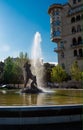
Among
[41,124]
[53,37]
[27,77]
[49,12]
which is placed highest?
[49,12]

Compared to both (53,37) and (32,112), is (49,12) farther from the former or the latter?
(32,112)

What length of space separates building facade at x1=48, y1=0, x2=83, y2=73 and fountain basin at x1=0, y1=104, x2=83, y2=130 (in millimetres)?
52162

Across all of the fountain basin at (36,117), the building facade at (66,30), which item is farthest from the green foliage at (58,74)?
the fountain basin at (36,117)

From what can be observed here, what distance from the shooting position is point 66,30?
62.0m

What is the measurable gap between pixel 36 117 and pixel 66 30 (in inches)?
2202

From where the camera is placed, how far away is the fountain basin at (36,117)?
7.11m

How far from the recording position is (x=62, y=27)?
62.7 metres

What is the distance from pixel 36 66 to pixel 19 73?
2523 cm

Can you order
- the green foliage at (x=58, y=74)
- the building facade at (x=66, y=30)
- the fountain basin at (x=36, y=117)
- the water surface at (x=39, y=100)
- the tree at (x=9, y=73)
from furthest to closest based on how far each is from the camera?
the building facade at (x=66, y=30) → the green foliage at (x=58, y=74) → the tree at (x=9, y=73) → the water surface at (x=39, y=100) → the fountain basin at (x=36, y=117)

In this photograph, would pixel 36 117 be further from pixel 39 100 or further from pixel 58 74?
pixel 58 74

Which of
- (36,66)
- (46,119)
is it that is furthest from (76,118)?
(36,66)

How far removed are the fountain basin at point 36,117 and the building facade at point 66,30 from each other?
5216 centimetres

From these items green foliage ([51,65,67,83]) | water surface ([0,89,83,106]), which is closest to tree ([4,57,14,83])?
green foliage ([51,65,67,83])

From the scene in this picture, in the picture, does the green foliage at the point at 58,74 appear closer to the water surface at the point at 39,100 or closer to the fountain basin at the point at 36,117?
the water surface at the point at 39,100
